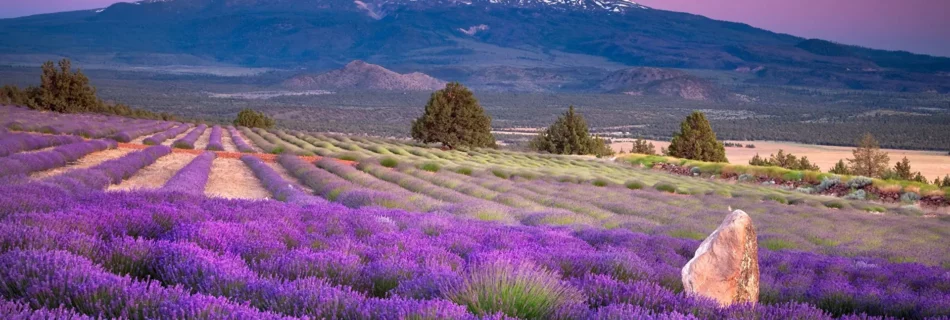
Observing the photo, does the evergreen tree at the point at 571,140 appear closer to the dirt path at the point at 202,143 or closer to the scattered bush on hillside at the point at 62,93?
the dirt path at the point at 202,143

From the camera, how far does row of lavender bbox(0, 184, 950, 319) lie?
3.52 m

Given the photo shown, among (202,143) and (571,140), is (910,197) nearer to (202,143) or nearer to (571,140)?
(202,143)

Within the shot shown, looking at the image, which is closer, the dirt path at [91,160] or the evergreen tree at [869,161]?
the dirt path at [91,160]

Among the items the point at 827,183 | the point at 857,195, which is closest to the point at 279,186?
the point at 857,195

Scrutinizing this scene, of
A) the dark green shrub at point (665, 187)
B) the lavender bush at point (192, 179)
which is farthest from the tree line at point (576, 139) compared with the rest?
the lavender bush at point (192, 179)

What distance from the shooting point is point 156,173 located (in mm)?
18344

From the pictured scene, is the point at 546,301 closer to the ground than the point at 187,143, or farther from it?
farther from it

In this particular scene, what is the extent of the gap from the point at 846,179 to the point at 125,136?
3212 cm

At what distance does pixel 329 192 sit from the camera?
50.0 ft

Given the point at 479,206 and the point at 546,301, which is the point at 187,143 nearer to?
the point at 479,206

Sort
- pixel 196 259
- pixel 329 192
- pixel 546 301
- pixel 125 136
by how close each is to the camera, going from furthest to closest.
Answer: pixel 125 136 → pixel 329 192 → pixel 196 259 → pixel 546 301

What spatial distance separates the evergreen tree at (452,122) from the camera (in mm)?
49062

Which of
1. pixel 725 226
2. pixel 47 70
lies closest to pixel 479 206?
pixel 725 226

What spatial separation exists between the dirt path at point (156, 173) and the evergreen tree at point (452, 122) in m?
25.7
